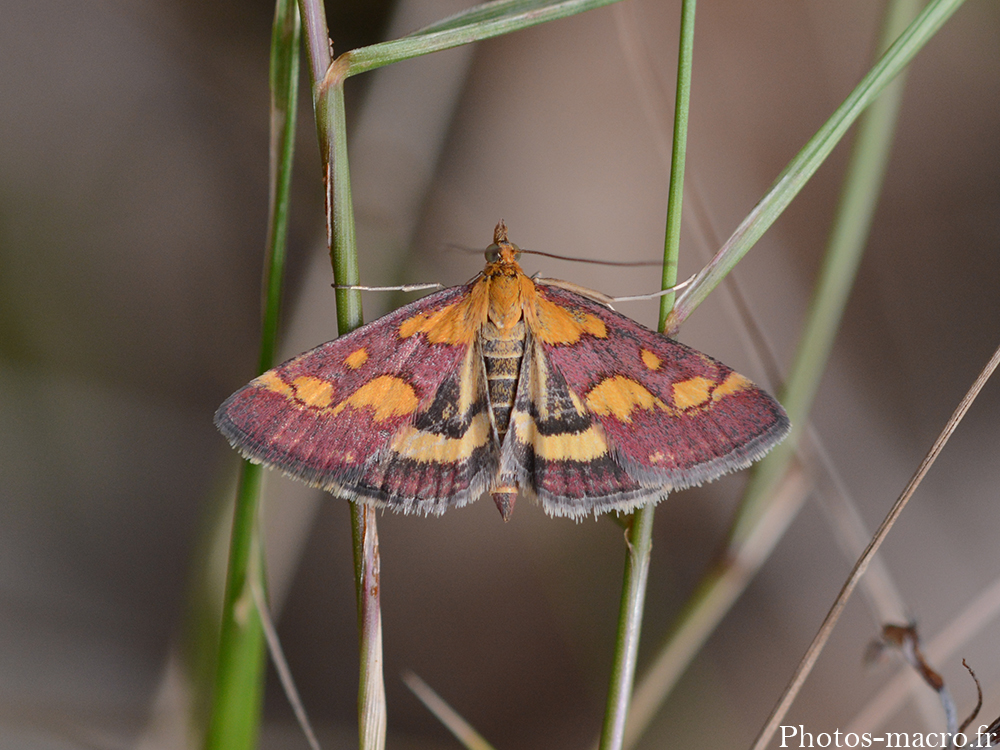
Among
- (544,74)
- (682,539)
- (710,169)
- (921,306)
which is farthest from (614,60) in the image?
(682,539)

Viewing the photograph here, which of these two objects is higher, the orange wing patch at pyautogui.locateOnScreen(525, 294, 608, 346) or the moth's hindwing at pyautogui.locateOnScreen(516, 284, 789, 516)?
the orange wing patch at pyautogui.locateOnScreen(525, 294, 608, 346)

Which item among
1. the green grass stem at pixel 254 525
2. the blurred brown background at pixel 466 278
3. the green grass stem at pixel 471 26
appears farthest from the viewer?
the blurred brown background at pixel 466 278

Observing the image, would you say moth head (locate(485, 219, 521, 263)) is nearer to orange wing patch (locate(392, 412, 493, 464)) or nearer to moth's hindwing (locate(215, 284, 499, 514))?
moth's hindwing (locate(215, 284, 499, 514))

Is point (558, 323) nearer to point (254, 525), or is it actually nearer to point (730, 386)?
point (730, 386)

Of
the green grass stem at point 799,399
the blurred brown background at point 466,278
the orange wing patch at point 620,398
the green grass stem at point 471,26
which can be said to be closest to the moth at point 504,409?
the orange wing patch at point 620,398

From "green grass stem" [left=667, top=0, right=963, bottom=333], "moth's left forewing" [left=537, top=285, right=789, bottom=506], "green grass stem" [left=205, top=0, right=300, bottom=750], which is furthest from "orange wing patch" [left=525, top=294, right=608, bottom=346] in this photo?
"green grass stem" [left=205, top=0, right=300, bottom=750]

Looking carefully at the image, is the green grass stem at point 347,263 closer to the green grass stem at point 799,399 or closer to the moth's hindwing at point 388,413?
the moth's hindwing at point 388,413

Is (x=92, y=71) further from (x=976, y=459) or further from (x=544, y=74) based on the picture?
(x=976, y=459)

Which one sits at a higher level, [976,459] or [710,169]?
[710,169]
